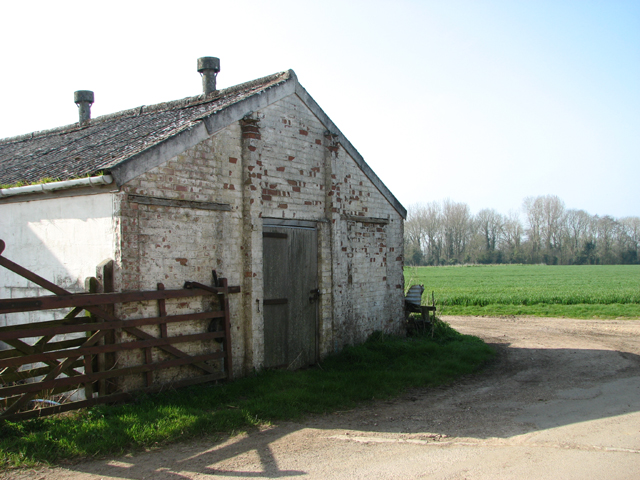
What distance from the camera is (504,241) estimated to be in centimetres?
8581

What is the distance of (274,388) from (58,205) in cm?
411

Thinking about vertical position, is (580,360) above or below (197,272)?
below

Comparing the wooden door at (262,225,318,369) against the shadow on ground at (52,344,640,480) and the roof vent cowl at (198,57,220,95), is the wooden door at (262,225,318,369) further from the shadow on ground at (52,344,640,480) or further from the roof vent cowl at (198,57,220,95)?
the roof vent cowl at (198,57,220,95)

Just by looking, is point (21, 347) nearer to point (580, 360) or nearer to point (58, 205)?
point (58, 205)

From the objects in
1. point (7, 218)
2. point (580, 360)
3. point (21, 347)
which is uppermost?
point (7, 218)

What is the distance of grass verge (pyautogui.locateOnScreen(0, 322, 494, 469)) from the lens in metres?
5.17

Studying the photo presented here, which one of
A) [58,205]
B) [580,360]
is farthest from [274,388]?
[580,360]

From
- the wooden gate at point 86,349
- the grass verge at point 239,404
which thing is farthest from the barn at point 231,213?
the grass verge at point 239,404

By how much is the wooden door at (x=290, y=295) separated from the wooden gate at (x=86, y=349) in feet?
3.81

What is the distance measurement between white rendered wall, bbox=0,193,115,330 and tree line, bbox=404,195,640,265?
68436 mm

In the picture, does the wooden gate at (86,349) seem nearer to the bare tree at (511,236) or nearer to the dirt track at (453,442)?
the dirt track at (453,442)

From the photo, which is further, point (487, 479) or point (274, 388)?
point (274, 388)

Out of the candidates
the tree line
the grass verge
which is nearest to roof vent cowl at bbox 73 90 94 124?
the grass verge

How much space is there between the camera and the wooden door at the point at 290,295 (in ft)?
28.8
